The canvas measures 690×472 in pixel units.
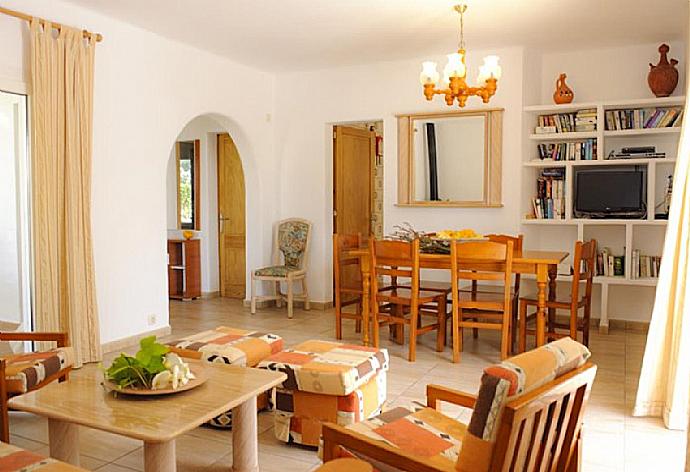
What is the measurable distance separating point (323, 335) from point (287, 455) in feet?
8.41

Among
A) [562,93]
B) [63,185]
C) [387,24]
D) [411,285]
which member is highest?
[387,24]

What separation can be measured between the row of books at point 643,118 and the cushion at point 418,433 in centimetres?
427

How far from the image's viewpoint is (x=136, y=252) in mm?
5148

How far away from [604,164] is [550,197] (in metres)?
0.57

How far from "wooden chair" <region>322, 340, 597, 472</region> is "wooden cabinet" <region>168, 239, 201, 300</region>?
18.7 ft

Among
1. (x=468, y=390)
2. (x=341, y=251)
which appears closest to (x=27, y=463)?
(x=468, y=390)

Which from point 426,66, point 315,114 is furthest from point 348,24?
point 315,114

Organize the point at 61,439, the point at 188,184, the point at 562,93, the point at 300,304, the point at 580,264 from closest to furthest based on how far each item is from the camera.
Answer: the point at 61,439
the point at 580,264
the point at 562,93
the point at 300,304
the point at 188,184

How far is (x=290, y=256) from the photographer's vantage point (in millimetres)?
6844

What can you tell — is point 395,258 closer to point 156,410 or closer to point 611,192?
point 611,192

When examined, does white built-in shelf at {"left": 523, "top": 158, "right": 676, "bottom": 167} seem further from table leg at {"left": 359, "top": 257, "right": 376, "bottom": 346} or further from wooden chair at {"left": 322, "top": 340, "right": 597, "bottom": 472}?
wooden chair at {"left": 322, "top": 340, "right": 597, "bottom": 472}

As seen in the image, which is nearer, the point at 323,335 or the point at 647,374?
the point at 647,374

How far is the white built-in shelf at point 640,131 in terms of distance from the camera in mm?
5301

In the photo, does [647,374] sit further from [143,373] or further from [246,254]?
[246,254]
